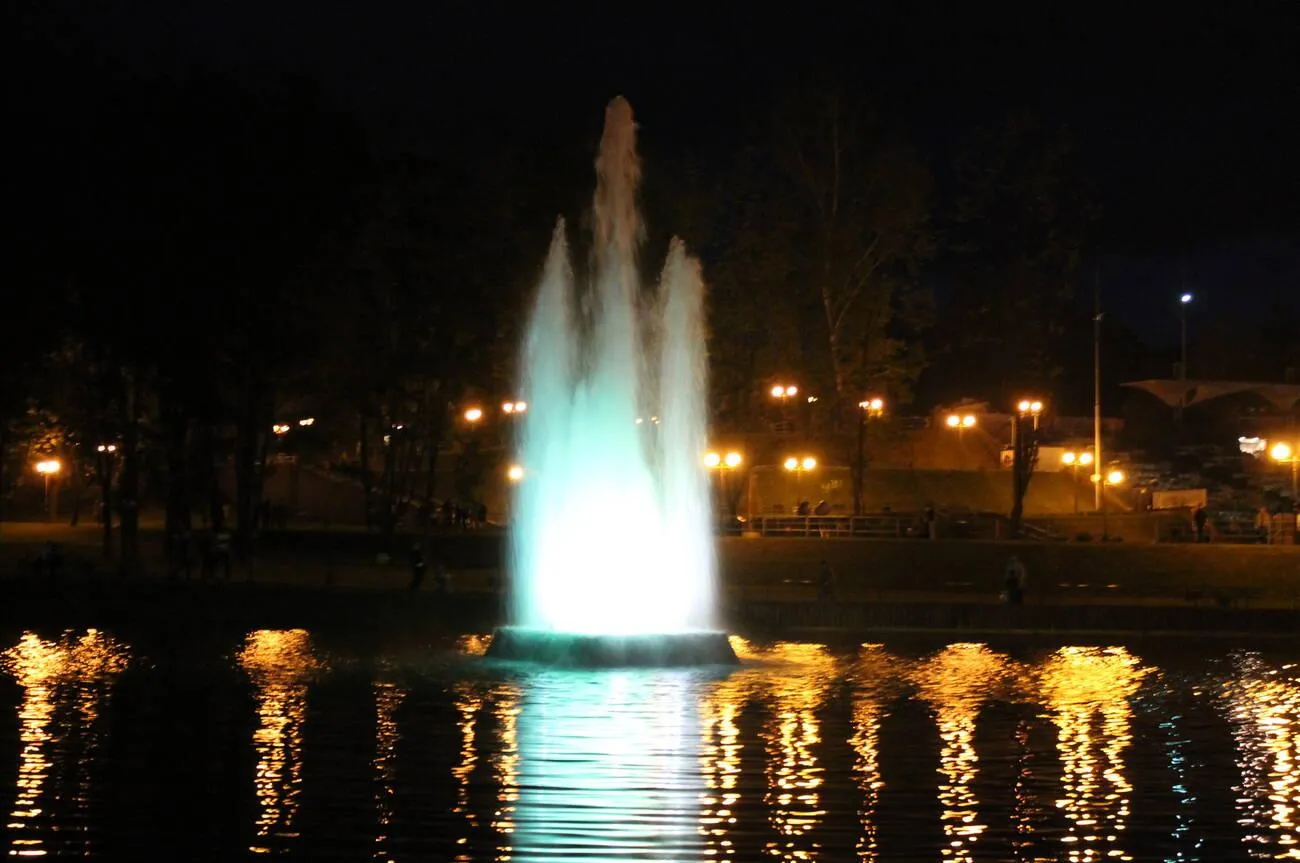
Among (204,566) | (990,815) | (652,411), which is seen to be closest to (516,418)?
(204,566)

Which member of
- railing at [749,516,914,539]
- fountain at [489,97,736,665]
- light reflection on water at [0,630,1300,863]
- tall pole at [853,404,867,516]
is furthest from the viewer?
tall pole at [853,404,867,516]

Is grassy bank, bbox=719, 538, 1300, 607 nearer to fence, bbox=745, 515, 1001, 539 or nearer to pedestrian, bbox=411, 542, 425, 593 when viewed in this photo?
fence, bbox=745, 515, 1001, 539

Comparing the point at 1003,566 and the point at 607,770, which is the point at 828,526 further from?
the point at 607,770

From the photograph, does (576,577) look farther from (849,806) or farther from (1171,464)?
(1171,464)

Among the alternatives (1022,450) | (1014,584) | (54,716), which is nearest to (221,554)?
(1014,584)

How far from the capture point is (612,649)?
26.5 metres

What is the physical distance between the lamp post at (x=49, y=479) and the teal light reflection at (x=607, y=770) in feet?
174

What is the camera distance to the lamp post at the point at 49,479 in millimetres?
71750

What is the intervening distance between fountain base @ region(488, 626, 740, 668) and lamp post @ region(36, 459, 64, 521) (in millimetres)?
49915

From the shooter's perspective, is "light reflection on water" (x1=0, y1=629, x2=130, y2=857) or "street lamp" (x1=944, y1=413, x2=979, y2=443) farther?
"street lamp" (x1=944, y1=413, x2=979, y2=443)

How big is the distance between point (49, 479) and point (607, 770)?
64.5m

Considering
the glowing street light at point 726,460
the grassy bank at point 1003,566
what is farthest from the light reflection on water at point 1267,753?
the glowing street light at point 726,460

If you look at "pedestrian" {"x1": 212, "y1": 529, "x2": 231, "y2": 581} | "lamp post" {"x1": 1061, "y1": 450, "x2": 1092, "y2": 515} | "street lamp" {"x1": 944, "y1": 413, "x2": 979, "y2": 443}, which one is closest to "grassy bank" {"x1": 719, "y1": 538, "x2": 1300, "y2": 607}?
"pedestrian" {"x1": 212, "y1": 529, "x2": 231, "y2": 581}

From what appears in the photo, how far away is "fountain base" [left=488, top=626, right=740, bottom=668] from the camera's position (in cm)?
2645
